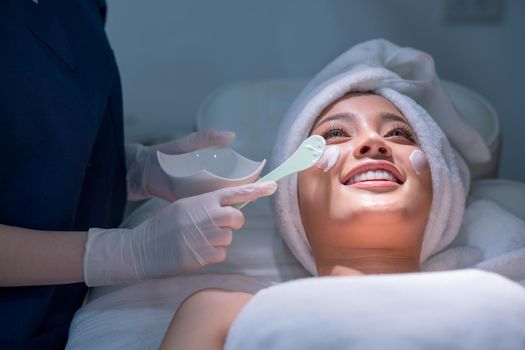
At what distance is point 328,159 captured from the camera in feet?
3.72

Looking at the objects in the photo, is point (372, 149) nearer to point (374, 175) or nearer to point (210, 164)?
point (374, 175)

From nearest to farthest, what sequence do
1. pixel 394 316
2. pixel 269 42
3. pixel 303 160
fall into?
pixel 394 316 < pixel 303 160 < pixel 269 42

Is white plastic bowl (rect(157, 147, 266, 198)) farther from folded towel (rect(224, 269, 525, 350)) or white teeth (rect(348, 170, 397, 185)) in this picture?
folded towel (rect(224, 269, 525, 350))

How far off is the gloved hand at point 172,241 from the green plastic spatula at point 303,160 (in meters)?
0.05

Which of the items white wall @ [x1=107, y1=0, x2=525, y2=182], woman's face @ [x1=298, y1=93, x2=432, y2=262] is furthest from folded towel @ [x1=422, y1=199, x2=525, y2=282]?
white wall @ [x1=107, y1=0, x2=525, y2=182]

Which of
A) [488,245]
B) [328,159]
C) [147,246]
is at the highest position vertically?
[328,159]

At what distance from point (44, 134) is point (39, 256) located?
0.72ft

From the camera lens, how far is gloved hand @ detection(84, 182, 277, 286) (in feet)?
3.35

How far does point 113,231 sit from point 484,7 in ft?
4.58

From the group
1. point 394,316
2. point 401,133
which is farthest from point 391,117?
point 394,316

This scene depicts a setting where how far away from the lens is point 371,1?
1809 mm

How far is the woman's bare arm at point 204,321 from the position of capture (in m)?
0.91

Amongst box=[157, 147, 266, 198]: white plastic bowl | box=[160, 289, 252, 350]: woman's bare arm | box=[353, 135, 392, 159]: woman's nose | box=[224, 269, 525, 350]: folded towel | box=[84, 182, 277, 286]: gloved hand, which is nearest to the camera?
box=[224, 269, 525, 350]: folded towel

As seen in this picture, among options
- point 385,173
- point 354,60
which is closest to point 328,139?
point 385,173
